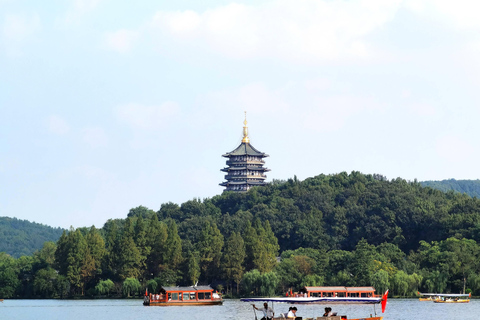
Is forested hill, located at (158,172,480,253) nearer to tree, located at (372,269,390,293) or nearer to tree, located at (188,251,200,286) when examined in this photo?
tree, located at (372,269,390,293)

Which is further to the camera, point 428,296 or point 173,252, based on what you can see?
point 173,252

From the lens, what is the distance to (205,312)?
5847 centimetres

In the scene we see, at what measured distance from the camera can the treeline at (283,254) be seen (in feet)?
252

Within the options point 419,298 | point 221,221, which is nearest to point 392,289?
point 419,298

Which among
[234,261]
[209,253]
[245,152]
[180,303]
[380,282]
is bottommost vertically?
[180,303]

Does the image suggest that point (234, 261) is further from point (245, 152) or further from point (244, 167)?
point (244, 167)

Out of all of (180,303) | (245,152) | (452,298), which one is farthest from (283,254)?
(245,152)

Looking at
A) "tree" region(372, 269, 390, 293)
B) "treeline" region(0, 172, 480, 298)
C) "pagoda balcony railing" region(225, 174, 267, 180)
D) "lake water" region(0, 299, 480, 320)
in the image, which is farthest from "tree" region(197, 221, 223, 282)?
"pagoda balcony railing" region(225, 174, 267, 180)

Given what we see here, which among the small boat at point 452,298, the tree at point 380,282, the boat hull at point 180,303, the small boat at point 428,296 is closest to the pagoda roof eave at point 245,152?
the tree at point 380,282

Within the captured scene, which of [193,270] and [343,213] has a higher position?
[343,213]

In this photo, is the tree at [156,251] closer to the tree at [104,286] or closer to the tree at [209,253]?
the tree at [209,253]

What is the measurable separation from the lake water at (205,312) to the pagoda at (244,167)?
6058 centimetres

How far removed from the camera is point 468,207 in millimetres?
95688

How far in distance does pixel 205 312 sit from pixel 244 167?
71.4 meters
